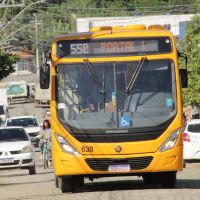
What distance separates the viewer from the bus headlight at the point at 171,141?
19.5 meters

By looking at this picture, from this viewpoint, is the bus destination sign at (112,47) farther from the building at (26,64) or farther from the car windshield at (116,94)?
the building at (26,64)

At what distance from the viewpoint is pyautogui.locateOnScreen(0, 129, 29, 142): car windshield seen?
110 feet

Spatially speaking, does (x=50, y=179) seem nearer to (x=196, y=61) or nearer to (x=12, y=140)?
(x=12, y=140)

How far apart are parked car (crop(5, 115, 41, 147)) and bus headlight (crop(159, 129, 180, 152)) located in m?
31.6

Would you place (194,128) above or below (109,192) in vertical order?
below

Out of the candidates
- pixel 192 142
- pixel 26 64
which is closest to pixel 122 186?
pixel 192 142

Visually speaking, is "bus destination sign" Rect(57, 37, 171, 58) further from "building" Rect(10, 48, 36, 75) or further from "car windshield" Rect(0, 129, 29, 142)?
"building" Rect(10, 48, 36, 75)

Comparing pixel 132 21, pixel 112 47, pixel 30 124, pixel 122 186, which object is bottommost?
pixel 30 124

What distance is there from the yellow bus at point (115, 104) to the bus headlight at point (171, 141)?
19 mm

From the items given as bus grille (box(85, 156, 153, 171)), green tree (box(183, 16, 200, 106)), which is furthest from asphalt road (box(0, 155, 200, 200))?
green tree (box(183, 16, 200, 106))

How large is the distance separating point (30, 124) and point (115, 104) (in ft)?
109

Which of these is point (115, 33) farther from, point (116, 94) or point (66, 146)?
point (66, 146)

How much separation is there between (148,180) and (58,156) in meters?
3.19

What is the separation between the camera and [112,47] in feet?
66.5
